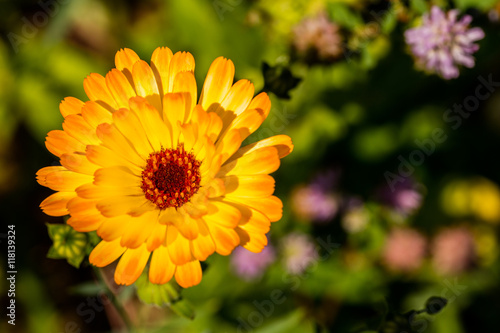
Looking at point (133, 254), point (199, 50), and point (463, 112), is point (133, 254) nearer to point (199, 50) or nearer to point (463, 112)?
point (199, 50)

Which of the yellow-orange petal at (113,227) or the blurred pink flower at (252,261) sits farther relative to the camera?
the blurred pink flower at (252,261)

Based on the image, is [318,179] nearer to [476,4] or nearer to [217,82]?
[476,4]

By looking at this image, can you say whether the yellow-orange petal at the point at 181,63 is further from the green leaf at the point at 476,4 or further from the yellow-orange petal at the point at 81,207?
the green leaf at the point at 476,4

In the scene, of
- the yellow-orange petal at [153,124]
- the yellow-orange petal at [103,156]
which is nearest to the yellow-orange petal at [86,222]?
the yellow-orange petal at [103,156]

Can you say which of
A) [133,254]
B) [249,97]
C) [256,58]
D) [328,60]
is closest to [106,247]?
[133,254]

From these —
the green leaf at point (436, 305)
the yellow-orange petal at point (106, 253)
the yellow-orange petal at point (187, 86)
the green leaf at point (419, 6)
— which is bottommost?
the green leaf at point (436, 305)

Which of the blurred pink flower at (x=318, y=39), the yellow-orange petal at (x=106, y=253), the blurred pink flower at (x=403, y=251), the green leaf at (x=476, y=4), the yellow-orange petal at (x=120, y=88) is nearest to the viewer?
the yellow-orange petal at (x=106, y=253)
